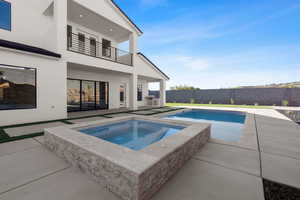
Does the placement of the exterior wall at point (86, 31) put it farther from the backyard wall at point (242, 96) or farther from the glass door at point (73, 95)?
the backyard wall at point (242, 96)

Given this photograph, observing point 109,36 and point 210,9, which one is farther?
point 109,36

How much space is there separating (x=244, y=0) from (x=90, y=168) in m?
11.5

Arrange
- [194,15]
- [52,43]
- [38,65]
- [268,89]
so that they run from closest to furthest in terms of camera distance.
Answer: [38,65], [52,43], [194,15], [268,89]

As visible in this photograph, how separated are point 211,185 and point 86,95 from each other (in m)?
9.94

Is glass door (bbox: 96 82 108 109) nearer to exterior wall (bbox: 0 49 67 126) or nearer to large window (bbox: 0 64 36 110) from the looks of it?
exterior wall (bbox: 0 49 67 126)

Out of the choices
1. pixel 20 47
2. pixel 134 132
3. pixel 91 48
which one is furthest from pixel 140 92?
pixel 20 47

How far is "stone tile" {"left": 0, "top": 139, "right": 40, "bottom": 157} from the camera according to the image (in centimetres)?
294

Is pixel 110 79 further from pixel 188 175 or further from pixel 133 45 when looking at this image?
pixel 188 175

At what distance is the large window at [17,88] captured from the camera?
17.7 ft

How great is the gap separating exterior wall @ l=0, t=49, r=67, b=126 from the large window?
235 mm

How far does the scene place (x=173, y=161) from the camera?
2.16 meters

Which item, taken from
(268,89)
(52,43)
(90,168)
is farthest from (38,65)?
(268,89)

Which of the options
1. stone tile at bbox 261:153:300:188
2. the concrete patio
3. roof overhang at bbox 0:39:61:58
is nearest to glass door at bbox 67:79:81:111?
roof overhang at bbox 0:39:61:58

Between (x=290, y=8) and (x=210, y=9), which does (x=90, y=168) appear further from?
(x=290, y=8)
